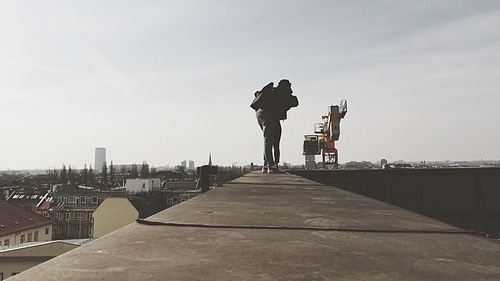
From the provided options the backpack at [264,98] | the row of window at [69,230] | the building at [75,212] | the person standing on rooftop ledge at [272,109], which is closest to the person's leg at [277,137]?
the person standing on rooftop ledge at [272,109]

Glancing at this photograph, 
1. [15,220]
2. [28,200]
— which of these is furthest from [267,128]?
[28,200]

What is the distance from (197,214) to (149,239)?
30.7 inches

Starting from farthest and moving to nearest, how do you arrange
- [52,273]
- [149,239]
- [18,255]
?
[18,255]
[149,239]
[52,273]

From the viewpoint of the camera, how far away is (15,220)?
32.2m

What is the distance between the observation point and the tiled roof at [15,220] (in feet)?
99.7

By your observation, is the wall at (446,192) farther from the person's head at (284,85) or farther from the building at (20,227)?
the building at (20,227)

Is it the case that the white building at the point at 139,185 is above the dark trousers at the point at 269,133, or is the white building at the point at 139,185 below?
below

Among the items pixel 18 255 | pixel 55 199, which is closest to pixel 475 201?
pixel 18 255

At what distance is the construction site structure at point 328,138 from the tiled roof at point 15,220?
28553mm

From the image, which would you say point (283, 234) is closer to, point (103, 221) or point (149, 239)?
point (149, 239)

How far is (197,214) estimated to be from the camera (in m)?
2.59

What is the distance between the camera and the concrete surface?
49.7 inches

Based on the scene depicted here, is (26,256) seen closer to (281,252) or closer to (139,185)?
(281,252)

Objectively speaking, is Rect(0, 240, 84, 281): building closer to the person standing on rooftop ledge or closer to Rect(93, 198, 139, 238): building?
the person standing on rooftop ledge
